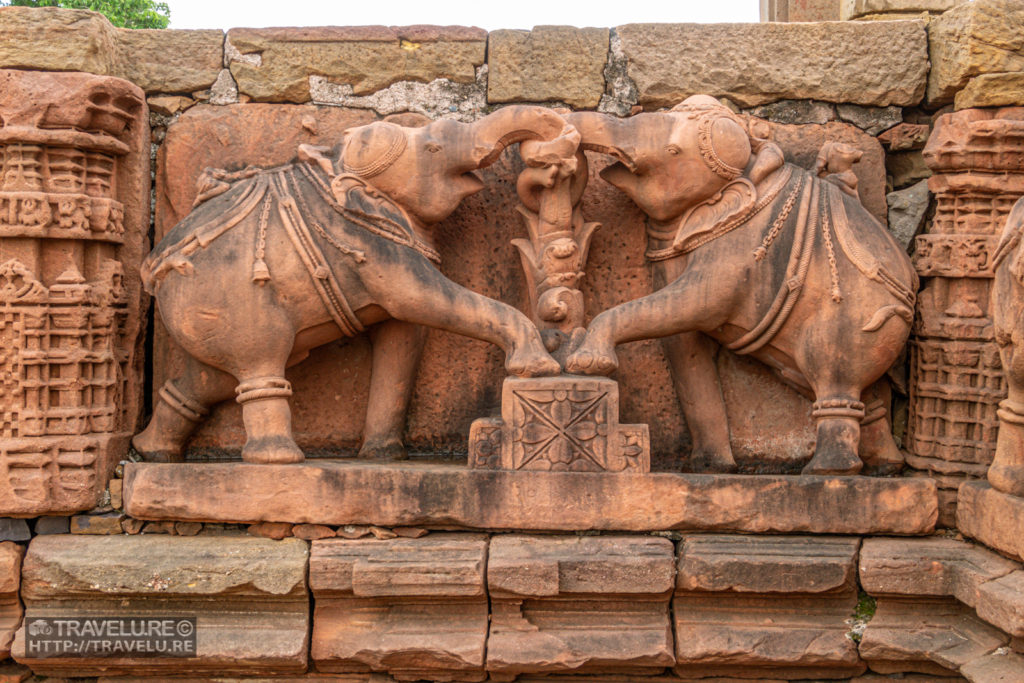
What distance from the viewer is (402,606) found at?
4227 millimetres

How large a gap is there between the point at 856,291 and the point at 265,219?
238cm

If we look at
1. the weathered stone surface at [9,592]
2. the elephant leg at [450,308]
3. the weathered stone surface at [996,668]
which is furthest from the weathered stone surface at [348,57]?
the weathered stone surface at [996,668]

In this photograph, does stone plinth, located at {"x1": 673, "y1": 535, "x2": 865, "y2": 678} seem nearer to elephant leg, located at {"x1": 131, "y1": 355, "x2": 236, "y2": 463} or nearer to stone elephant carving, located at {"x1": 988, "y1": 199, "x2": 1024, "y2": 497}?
stone elephant carving, located at {"x1": 988, "y1": 199, "x2": 1024, "y2": 497}

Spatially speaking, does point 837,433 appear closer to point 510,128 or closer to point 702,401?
point 702,401

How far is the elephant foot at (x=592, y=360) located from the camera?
4.26 meters

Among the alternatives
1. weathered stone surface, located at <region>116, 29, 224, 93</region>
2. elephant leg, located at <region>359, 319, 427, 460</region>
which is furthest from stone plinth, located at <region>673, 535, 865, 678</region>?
weathered stone surface, located at <region>116, 29, 224, 93</region>

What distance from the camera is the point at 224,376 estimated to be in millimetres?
4559

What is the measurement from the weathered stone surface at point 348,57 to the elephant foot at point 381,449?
1516 millimetres

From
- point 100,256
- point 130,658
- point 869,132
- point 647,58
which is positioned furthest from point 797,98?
point 130,658

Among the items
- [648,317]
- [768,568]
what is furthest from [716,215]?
[768,568]

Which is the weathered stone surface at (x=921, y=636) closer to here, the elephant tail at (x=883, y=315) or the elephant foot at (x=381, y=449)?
the elephant tail at (x=883, y=315)

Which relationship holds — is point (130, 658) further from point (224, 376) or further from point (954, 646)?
point (954, 646)

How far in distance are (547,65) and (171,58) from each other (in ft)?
5.33

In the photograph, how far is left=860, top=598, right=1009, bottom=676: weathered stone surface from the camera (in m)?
4.05
